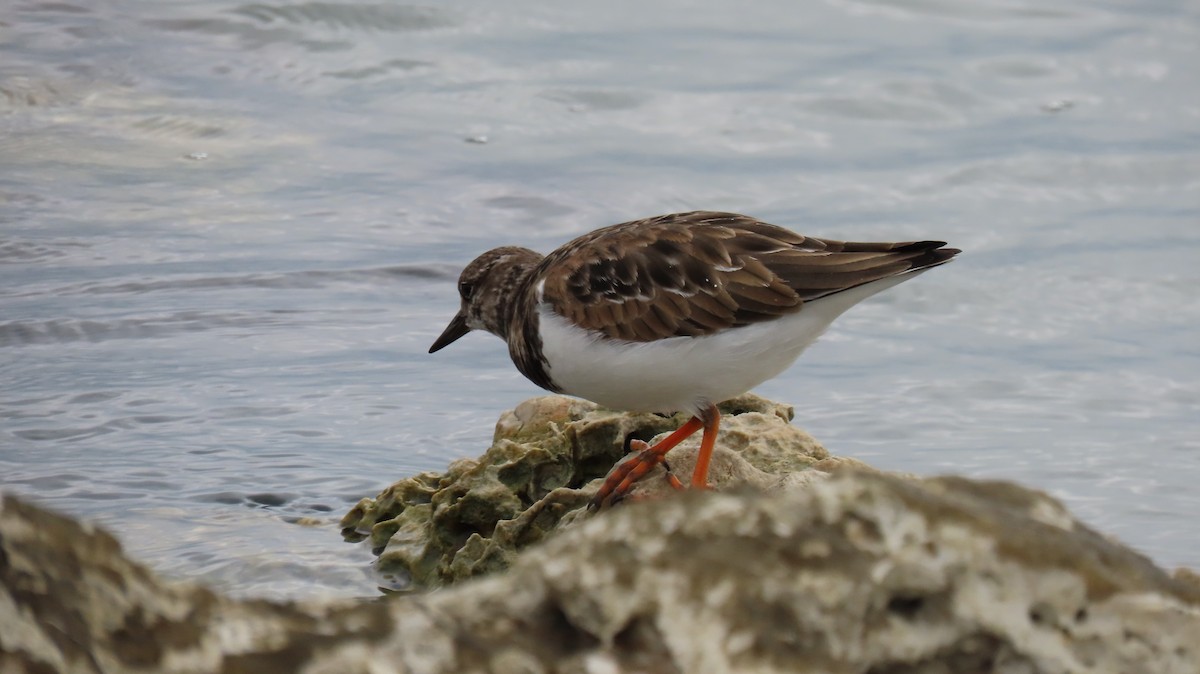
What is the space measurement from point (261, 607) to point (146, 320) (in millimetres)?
6342

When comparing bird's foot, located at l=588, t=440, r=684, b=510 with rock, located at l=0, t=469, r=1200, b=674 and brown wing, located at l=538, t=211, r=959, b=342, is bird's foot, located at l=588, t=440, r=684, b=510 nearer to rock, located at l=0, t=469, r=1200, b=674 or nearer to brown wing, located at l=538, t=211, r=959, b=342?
brown wing, located at l=538, t=211, r=959, b=342

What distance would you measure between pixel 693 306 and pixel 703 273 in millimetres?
121

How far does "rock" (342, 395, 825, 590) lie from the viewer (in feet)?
15.7

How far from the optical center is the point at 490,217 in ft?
32.6

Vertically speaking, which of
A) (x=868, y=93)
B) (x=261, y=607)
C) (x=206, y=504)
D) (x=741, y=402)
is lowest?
(x=206, y=504)

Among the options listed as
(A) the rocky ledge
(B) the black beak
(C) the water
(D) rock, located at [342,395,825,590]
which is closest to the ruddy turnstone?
(D) rock, located at [342,395,825,590]

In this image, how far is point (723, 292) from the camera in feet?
16.3

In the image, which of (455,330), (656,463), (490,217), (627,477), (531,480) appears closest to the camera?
(627,477)

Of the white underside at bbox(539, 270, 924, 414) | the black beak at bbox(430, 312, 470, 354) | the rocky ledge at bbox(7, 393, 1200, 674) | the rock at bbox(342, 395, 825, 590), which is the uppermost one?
the rocky ledge at bbox(7, 393, 1200, 674)

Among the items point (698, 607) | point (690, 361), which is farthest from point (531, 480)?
point (698, 607)

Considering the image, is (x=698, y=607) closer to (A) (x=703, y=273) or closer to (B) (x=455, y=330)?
(A) (x=703, y=273)

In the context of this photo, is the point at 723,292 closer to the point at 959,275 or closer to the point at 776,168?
the point at 959,275

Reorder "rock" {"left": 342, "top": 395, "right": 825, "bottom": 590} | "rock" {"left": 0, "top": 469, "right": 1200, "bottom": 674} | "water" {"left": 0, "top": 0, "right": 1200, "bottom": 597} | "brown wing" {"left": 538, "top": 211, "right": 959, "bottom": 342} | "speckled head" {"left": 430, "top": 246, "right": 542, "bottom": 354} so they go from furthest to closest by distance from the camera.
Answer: "water" {"left": 0, "top": 0, "right": 1200, "bottom": 597} < "speckled head" {"left": 430, "top": 246, "right": 542, "bottom": 354} < "brown wing" {"left": 538, "top": 211, "right": 959, "bottom": 342} < "rock" {"left": 342, "top": 395, "right": 825, "bottom": 590} < "rock" {"left": 0, "top": 469, "right": 1200, "bottom": 674}

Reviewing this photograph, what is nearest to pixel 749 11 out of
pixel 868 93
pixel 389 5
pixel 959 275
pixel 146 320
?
pixel 868 93
